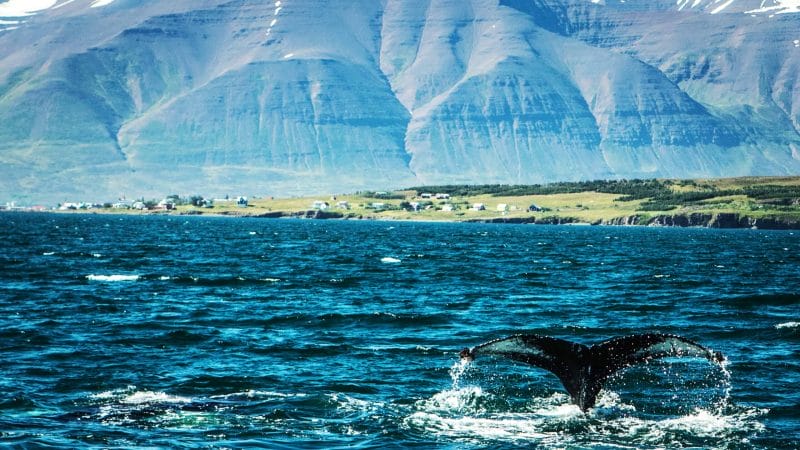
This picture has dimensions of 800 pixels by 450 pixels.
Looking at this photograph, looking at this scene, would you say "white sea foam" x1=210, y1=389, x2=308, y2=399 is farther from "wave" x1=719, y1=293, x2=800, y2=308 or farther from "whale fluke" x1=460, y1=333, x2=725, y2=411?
"wave" x1=719, y1=293, x2=800, y2=308

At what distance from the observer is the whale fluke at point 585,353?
886 inches

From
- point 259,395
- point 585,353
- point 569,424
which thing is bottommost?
point 569,424

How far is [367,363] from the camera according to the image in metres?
36.2

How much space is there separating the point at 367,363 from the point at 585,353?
44.8ft

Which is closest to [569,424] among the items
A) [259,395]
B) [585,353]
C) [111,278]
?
[585,353]

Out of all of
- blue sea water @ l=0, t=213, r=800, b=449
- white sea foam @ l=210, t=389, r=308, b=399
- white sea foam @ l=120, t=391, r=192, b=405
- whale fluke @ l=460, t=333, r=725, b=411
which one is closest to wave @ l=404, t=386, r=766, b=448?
blue sea water @ l=0, t=213, r=800, b=449

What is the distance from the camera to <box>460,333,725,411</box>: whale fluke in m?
22.5

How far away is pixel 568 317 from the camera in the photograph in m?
48.8

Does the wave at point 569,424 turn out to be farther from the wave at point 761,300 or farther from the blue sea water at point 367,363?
the wave at point 761,300

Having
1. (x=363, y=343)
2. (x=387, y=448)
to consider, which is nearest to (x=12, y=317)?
(x=363, y=343)

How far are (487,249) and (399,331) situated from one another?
81.6 meters

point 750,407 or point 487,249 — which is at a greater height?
point 750,407

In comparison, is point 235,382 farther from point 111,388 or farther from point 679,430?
point 679,430

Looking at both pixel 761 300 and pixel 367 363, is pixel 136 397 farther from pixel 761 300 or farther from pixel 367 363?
pixel 761 300
